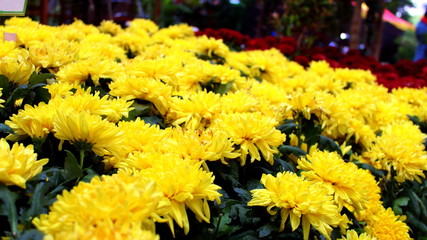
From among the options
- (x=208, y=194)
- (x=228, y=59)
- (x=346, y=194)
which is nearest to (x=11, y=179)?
(x=208, y=194)

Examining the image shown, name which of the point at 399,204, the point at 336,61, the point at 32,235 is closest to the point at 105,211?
the point at 32,235

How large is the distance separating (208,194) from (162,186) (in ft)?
0.39

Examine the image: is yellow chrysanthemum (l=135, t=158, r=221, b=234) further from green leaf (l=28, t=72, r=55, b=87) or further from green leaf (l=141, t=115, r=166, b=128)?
green leaf (l=28, t=72, r=55, b=87)

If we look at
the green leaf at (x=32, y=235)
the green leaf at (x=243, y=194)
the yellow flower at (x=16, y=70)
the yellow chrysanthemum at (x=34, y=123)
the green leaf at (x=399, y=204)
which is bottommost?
the green leaf at (x=399, y=204)

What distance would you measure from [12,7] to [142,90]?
0.74 meters

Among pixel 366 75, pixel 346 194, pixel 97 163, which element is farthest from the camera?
pixel 366 75

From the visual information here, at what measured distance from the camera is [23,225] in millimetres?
921

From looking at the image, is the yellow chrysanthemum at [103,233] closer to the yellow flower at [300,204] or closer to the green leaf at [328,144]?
the yellow flower at [300,204]

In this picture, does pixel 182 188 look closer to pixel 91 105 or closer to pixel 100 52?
pixel 91 105

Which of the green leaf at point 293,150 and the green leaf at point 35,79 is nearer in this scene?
the green leaf at point 35,79

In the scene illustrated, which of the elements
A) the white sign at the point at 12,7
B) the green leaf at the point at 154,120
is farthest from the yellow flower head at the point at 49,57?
the green leaf at the point at 154,120

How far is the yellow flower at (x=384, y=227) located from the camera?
1.73 m

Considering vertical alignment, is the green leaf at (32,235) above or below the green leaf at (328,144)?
above

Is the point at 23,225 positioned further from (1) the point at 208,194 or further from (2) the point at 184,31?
(2) the point at 184,31
